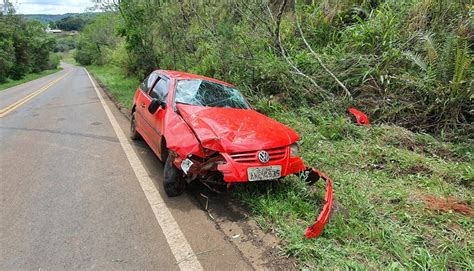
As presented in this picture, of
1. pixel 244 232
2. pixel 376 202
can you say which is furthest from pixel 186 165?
pixel 376 202

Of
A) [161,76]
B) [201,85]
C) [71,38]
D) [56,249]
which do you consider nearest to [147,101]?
[161,76]

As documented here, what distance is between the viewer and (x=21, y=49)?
→ 4853cm

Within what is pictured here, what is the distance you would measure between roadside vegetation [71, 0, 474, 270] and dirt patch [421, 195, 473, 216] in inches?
0.4

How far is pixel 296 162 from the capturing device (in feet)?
13.1

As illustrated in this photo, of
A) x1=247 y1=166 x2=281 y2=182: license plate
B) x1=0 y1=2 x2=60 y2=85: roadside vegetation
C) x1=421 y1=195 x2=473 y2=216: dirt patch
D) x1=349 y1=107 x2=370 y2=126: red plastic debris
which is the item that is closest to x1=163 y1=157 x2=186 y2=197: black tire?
x1=247 y1=166 x2=281 y2=182: license plate

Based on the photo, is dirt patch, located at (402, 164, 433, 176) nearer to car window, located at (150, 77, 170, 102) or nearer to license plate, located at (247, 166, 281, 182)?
license plate, located at (247, 166, 281, 182)

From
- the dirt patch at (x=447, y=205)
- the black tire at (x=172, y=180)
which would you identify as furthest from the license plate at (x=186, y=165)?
the dirt patch at (x=447, y=205)

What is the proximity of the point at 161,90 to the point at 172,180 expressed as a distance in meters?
1.99

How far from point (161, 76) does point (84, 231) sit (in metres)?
3.32

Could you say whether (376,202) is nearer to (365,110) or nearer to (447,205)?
(447,205)

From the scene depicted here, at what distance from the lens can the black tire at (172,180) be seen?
4.16 meters

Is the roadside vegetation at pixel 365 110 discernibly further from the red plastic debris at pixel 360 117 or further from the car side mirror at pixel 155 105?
the car side mirror at pixel 155 105

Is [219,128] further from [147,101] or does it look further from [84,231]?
[147,101]

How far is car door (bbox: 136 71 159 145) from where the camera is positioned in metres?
5.61
